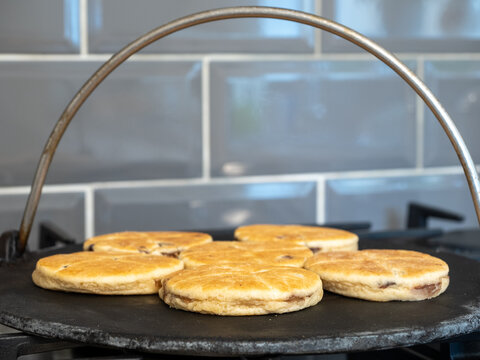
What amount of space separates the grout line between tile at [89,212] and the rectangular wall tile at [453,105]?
2.99 ft

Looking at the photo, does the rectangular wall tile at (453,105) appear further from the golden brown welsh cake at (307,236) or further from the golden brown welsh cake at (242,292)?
the golden brown welsh cake at (242,292)

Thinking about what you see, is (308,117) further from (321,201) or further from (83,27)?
(83,27)

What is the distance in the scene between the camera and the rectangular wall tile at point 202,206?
5.33 ft

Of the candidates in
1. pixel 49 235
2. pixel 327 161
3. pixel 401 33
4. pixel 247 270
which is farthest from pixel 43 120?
pixel 401 33

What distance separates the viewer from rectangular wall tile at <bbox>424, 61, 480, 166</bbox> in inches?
73.3

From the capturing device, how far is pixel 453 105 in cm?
188

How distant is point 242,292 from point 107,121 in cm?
92

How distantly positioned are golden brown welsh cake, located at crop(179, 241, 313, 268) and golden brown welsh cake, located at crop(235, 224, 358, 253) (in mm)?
29

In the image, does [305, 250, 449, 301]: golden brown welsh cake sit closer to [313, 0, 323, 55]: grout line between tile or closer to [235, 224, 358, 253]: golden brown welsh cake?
[235, 224, 358, 253]: golden brown welsh cake

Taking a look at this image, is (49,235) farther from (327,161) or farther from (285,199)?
(327,161)

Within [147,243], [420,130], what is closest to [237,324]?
[147,243]

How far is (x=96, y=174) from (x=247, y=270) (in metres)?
0.81

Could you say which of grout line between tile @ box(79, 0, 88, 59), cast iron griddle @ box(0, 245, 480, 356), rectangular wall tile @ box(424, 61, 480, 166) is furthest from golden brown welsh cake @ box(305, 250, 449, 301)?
rectangular wall tile @ box(424, 61, 480, 166)

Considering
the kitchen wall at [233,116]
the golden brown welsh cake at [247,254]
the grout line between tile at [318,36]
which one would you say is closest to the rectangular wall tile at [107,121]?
the kitchen wall at [233,116]
